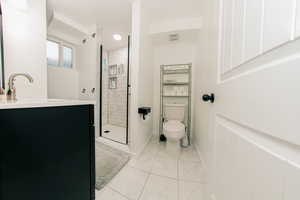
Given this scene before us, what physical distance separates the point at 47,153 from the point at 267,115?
0.93 metres

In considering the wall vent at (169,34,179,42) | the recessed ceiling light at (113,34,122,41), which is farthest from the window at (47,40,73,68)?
the wall vent at (169,34,179,42)

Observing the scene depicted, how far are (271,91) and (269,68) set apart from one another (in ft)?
0.21

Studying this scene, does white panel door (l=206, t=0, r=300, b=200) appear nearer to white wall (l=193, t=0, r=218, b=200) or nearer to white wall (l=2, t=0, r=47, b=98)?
white wall (l=193, t=0, r=218, b=200)

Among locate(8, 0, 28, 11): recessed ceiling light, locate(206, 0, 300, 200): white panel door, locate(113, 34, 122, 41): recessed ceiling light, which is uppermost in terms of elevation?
locate(113, 34, 122, 41): recessed ceiling light

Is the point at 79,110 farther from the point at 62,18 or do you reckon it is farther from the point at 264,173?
the point at 62,18

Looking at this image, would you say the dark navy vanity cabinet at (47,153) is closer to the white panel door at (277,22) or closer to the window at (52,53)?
the white panel door at (277,22)

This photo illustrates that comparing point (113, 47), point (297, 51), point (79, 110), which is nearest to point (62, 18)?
point (113, 47)

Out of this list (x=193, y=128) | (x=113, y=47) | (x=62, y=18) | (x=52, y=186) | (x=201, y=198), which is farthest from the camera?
(x=113, y=47)

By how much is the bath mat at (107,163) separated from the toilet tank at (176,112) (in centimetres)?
109

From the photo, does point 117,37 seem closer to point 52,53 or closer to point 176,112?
point 52,53

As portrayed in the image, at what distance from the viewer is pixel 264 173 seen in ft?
1.03

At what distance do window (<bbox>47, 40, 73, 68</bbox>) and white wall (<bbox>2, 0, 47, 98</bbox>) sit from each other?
0.97 meters

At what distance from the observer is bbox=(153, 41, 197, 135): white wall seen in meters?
2.33

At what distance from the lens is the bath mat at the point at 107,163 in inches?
45.9
